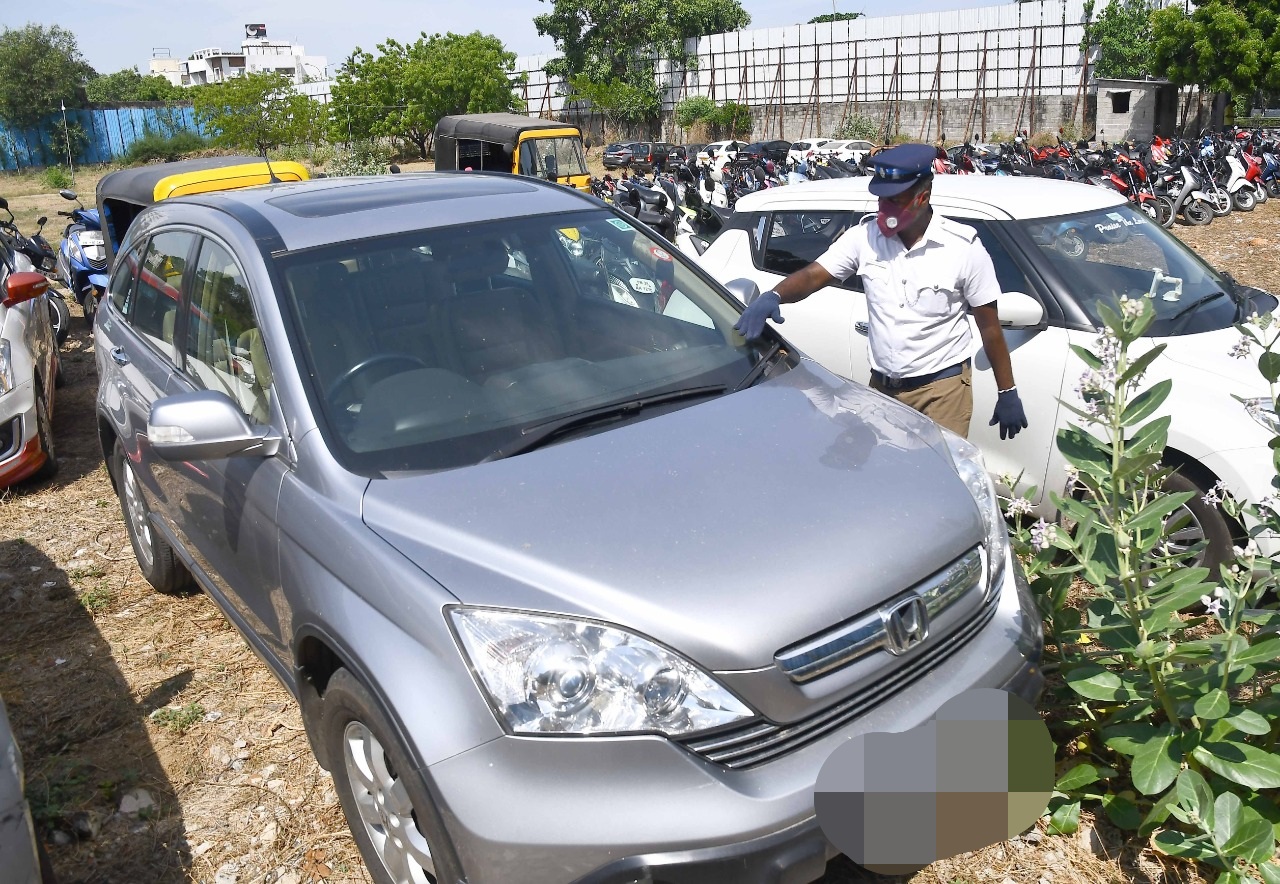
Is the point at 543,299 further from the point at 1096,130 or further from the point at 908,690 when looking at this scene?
the point at 1096,130

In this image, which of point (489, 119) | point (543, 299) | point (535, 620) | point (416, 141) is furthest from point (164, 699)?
point (416, 141)

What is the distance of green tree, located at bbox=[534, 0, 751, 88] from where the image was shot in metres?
47.8

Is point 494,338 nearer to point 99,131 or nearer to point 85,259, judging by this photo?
point 85,259

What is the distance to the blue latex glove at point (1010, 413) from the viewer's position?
376cm

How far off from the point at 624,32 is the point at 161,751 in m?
49.9

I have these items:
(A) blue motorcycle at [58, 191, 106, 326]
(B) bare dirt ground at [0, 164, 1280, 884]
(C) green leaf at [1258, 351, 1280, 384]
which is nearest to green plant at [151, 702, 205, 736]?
(B) bare dirt ground at [0, 164, 1280, 884]

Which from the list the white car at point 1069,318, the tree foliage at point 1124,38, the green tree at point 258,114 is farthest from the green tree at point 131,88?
the white car at point 1069,318

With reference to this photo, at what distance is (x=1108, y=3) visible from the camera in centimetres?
3344

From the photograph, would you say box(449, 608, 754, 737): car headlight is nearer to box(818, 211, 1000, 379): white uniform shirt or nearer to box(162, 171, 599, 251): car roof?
box(162, 171, 599, 251): car roof

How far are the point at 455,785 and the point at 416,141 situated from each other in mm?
43821

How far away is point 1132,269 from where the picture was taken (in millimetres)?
4551

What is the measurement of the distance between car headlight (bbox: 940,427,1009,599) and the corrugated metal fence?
54.8 meters

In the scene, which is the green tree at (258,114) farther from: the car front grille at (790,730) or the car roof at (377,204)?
the car front grille at (790,730)

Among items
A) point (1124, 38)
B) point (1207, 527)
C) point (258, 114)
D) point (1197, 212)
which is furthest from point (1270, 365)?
point (258, 114)
